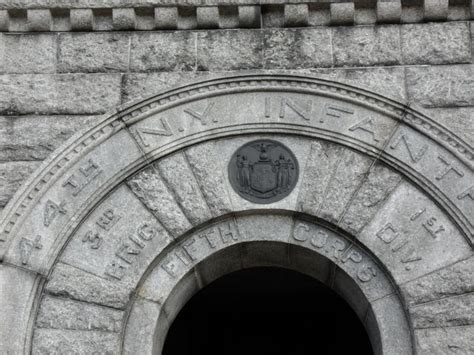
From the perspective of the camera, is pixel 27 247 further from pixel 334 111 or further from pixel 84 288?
pixel 334 111

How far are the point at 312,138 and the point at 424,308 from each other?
1.58 meters

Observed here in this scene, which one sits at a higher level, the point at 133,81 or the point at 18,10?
the point at 18,10

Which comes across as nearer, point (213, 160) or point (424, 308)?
point (424, 308)

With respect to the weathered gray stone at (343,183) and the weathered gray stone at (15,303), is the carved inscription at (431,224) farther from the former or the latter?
the weathered gray stone at (15,303)

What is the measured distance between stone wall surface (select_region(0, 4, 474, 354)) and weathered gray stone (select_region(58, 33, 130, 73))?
0.01 meters

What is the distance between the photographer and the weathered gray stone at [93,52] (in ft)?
27.8

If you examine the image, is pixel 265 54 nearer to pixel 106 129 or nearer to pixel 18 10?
pixel 106 129

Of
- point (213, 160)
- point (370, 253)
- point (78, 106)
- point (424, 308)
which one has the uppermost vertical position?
point (78, 106)

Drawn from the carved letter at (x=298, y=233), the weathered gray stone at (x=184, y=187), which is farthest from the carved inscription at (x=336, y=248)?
the weathered gray stone at (x=184, y=187)

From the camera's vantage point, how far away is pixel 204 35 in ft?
27.9

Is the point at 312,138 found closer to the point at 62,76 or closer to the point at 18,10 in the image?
the point at 62,76

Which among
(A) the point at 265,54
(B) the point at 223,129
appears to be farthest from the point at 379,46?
(B) the point at 223,129

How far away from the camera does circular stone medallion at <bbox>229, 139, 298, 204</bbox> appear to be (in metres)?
8.12

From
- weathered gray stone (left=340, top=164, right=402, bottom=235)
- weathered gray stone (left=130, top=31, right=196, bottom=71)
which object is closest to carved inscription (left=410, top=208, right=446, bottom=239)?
weathered gray stone (left=340, top=164, right=402, bottom=235)
